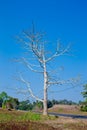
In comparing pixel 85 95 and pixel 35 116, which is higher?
pixel 85 95

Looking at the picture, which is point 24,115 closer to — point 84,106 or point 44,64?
point 44,64

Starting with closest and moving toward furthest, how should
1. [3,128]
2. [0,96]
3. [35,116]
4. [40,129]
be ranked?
1. [3,128]
2. [40,129]
3. [35,116]
4. [0,96]

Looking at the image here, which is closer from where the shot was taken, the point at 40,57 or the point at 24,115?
the point at 24,115

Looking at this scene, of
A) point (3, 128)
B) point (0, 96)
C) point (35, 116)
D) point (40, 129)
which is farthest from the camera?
point (0, 96)

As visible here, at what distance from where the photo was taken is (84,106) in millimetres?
58000

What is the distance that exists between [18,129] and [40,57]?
2156 cm

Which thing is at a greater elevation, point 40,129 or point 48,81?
point 48,81

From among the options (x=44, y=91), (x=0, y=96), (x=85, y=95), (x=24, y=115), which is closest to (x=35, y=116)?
(x=24, y=115)

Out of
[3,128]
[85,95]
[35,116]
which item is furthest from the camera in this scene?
[85,95]

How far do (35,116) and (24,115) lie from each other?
3.22 ft

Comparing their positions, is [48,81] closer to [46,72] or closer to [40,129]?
[46,72]

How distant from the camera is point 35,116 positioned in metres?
27.2

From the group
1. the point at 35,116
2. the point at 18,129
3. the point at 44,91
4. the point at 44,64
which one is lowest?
the point at 18,129

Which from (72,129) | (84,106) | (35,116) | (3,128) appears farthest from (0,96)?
(3,128)
